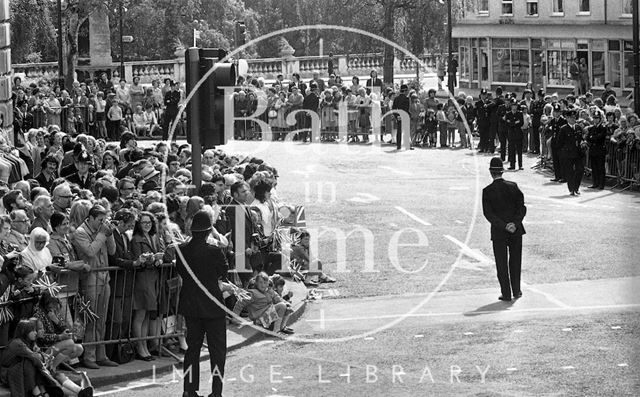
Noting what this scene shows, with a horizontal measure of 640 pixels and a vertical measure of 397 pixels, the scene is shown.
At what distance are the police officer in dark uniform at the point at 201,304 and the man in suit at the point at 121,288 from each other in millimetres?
1998

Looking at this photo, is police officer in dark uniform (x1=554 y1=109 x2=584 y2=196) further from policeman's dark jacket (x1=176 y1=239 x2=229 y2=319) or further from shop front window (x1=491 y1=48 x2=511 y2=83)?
shop front window (x1=491 y1=48 x2=511 y2=83)

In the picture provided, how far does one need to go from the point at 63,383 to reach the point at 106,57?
61.9 meters

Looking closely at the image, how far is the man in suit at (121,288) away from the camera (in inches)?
650

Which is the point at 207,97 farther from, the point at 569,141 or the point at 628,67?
the point at 628,67

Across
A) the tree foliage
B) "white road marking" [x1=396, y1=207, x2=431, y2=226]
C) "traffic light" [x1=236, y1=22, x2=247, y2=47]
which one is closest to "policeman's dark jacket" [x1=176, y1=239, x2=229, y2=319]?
"white road marking" [x1=396, y1=207, x2=431, y2=226]

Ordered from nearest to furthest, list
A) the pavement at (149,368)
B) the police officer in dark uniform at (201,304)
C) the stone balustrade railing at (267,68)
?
the police officer in dark uniform at (201,304) < the pavement at (149,368) < the stone balustrade railing at (267,68)

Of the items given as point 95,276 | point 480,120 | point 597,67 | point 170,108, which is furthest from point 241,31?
point 95,276

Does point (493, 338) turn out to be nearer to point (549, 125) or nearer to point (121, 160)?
point (121, 160)

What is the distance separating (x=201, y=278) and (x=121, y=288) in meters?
2.35

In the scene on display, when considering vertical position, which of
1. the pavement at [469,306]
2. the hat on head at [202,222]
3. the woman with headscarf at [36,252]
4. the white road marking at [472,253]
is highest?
the hat on head at [202,222]

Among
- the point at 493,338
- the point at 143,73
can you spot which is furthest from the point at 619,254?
the point at 143,73

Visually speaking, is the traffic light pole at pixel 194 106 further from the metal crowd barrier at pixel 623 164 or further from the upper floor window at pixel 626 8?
the upper floor window at pixel 626 8

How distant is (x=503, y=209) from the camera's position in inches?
796

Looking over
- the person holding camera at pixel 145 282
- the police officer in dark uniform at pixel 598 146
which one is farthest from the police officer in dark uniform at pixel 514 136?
the person holding camera at pixel 145 282
